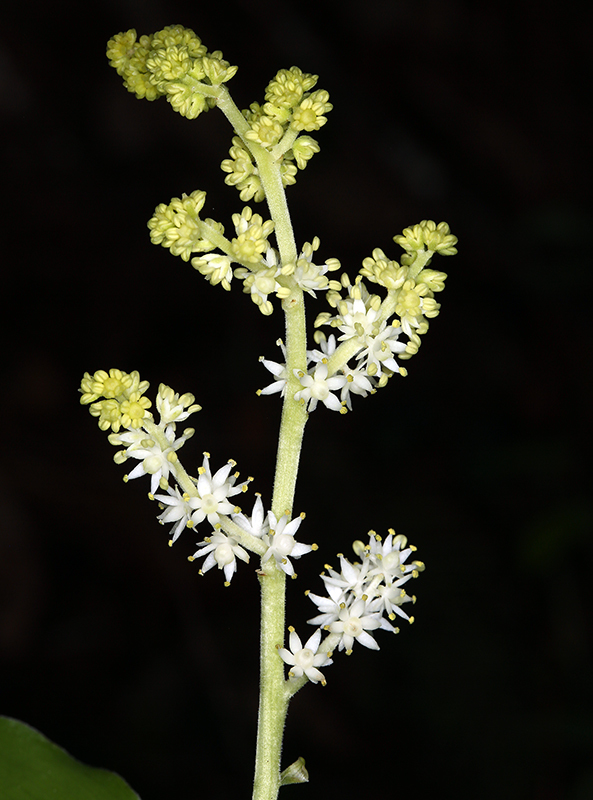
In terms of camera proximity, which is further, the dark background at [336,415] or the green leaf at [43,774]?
the dark background at [336,415]

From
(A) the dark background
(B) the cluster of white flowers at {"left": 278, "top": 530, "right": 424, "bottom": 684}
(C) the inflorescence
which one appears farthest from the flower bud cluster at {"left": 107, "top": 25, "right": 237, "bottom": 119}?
(A) the dark background

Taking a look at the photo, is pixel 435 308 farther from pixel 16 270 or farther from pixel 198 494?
pixel 16 270

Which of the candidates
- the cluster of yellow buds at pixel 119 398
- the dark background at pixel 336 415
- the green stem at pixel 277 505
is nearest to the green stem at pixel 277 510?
the green stem at pixel 277 505

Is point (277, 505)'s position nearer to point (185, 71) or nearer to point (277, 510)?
point (277, 510)

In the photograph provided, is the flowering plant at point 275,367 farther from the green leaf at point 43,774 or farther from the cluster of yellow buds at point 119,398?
the green leaf at point 43,774

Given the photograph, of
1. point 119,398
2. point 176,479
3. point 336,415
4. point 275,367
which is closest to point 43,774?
point 176,479

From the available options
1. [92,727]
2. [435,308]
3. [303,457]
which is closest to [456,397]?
[303,457]
